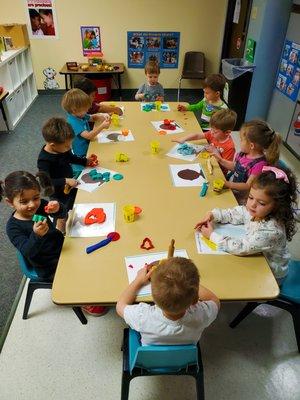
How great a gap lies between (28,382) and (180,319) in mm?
1003

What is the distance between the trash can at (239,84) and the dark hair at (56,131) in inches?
118

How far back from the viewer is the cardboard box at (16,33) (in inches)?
184

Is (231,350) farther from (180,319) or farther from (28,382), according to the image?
(28,382)

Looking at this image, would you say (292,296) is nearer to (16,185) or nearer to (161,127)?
(16,185)

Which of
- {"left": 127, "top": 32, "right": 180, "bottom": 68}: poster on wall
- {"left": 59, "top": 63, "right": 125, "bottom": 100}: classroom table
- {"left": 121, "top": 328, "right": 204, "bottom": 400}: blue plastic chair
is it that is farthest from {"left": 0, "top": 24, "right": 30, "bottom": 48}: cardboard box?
{"left": 121, "top": 328, "right": 204, "bottom": 400}: blue plastic chair

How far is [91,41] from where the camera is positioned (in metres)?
5.20

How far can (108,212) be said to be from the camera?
1662 mm

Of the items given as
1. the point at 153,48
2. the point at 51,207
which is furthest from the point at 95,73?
the point at 51,207

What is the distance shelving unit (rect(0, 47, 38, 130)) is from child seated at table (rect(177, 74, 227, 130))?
246 cm

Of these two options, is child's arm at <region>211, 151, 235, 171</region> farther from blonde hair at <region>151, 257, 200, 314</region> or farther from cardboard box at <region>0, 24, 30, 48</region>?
cardboard box at <region>0, 24, 30, 48</region>

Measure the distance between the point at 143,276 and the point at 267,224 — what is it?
0.63m

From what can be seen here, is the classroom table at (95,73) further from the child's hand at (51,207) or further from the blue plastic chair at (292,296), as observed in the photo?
the blue plastic chair at (292,296)

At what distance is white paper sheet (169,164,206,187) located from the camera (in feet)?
6.30

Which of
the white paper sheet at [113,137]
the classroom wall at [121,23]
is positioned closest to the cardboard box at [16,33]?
the classroom wall at [121,23]
